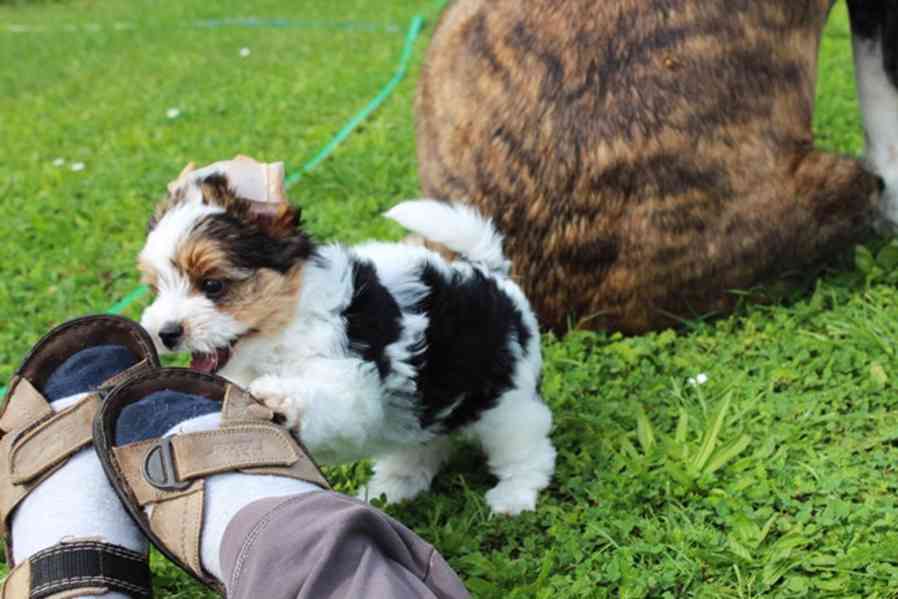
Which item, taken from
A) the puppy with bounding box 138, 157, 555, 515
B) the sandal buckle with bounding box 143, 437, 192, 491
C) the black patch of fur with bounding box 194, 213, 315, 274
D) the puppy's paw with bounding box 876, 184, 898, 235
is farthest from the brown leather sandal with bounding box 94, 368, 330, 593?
the puppy's paw with bounding box 876, 184, 898, 235

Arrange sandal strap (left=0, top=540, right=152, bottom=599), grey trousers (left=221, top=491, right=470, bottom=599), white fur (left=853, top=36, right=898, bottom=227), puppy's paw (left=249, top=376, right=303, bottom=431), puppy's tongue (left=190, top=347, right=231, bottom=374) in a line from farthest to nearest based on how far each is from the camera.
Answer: white fur (left=853, top=36, right=898, bottom=227) < puppy's tongue (left=190, top=347, right=231, bottom=374) < puppy's paw (left=249, top=376, right=303, bottom=431) < sandal strap (left=0, top=540, right=152, bottom=599) < grey trousers (left=221, top=491, right=470, bottom=599)

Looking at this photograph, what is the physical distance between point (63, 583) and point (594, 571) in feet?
4.07

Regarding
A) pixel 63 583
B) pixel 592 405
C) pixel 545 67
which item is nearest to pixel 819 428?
pixel 592 405

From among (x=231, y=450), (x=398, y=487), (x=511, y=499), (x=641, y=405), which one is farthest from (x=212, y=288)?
(x=641, y=405)

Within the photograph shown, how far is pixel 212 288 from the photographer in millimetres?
2531

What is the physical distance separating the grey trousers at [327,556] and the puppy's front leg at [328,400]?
0.40 meters

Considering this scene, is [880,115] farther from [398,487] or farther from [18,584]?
[18,584]

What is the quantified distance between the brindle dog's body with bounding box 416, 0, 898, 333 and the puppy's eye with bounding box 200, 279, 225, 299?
132cm

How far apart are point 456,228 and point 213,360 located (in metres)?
0.82

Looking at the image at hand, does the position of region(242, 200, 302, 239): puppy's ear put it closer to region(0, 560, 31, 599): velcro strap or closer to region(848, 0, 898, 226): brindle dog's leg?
region(0, 560, 31, 599): velcro strap

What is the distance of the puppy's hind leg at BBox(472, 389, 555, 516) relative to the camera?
9.53 ft

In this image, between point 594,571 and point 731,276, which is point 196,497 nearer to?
point 594,571

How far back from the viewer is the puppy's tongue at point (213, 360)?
2.64 metres

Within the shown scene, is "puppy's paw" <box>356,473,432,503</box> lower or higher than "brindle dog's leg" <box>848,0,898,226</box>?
lower
